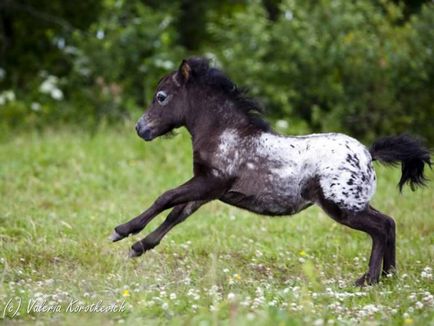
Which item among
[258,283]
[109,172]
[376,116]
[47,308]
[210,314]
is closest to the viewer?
[210,314]

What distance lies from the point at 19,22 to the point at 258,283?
10854 mm

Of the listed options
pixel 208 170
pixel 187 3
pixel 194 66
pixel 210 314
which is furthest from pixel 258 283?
pixel 187 3

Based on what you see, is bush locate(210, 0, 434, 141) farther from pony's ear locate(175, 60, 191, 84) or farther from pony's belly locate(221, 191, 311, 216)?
pony's belly locate(221, 191, 311, 216)

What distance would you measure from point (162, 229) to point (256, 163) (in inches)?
39.6

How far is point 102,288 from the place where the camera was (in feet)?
20.4

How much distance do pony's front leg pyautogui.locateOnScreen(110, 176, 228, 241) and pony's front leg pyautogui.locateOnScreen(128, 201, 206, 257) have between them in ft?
0.90

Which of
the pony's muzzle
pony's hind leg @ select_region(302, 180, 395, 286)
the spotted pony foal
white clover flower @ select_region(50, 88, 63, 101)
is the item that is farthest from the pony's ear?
white clover flower @ select_region(50, 88, 63, 101)

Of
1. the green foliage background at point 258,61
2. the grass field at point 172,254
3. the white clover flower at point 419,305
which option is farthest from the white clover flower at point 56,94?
the white clover flower at point 419,305

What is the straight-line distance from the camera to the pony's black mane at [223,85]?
7145mm

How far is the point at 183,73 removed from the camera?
7215 mm

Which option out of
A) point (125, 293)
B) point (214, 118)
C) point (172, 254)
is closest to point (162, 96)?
point (214, 118)

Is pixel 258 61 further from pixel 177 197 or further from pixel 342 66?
pixel 177 197

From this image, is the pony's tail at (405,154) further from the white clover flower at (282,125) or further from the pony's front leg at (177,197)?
the white clover flower at (282,125)

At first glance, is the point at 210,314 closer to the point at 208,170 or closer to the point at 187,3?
the point at 208,170
